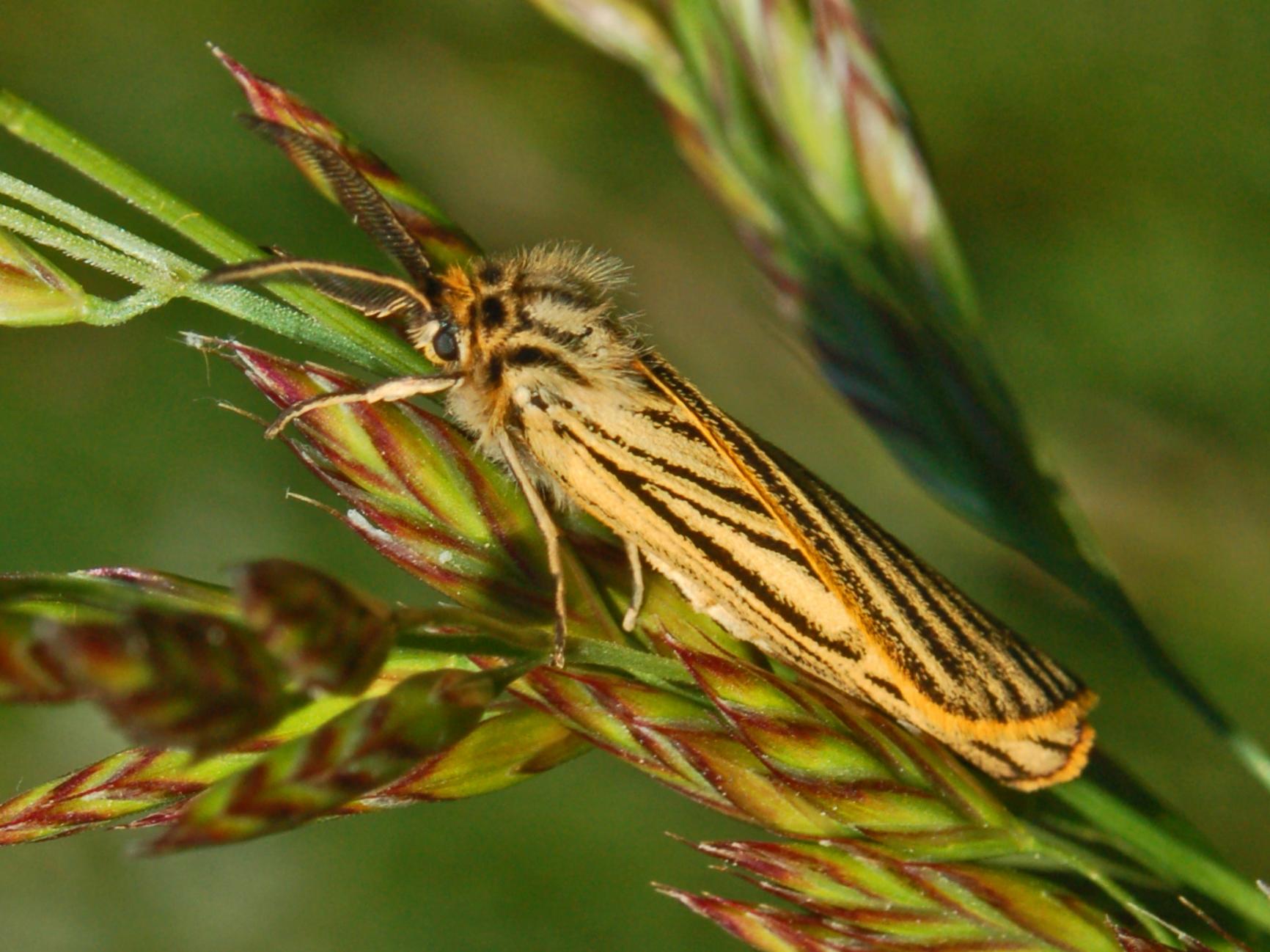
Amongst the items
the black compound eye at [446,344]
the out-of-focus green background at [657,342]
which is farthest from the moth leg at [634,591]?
the out-of-focus green background at [657,342]

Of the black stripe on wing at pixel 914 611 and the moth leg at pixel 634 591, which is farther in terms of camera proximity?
the black stripe on wing at pixel 914 611

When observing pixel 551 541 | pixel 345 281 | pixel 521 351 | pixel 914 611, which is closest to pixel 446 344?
pixel 521 351

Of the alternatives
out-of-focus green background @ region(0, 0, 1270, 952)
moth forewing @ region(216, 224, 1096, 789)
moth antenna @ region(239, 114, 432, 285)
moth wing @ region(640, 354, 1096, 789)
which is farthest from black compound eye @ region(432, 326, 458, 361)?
out-of-focus green background @ region(0, 0, 1270, 952)

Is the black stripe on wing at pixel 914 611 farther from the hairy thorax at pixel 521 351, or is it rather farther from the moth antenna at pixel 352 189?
the moth antenna at pixel 352 189

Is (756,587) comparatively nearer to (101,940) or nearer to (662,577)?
(662,577)

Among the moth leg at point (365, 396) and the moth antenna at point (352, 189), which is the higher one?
the moth antenna at point (352, 189)

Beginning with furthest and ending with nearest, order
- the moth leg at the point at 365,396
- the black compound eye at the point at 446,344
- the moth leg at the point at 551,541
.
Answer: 1. the black compound eye at the point at 446,344
2. the moth leg at the point at 365,396
3. the moth leg at the point at 551,541
